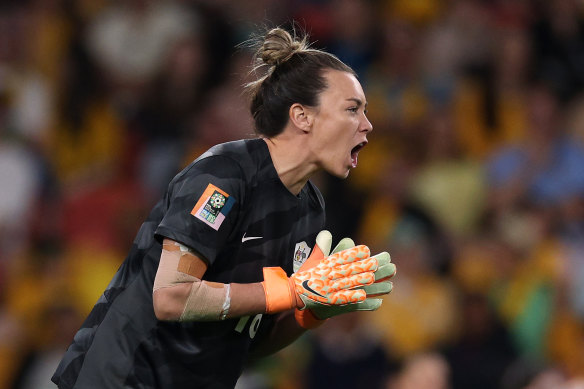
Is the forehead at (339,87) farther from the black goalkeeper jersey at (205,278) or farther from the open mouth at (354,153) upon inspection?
the black goalkeeper jersey at (205,278)

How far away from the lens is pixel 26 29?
633 centimetres

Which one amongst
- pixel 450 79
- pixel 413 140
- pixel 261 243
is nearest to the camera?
pixel 261 243

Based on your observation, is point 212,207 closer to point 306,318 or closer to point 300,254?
point 300,254

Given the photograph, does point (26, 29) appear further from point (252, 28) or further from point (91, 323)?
point (91, 323)

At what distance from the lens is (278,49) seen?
112 inches

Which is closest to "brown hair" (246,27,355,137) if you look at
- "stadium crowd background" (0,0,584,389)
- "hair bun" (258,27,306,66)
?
"hair bun" (258,27,306,66)

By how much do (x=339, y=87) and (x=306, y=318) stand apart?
0.74m

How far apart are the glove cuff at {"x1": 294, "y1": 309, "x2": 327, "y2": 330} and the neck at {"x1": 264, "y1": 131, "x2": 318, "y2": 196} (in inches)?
15.4

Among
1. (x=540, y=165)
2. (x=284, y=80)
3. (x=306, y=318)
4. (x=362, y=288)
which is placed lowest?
(x=540, y=165)

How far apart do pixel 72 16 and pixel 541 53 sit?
10.9ft

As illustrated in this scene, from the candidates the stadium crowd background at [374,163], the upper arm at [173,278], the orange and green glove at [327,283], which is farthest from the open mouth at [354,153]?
the stadium crowd background at [374,163]

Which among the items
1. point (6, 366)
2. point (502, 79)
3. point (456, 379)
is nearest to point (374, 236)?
point (456, 379)

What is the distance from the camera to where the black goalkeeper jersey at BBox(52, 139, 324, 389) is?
257 cm

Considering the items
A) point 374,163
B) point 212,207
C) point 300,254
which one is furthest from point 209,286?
point 374,163
